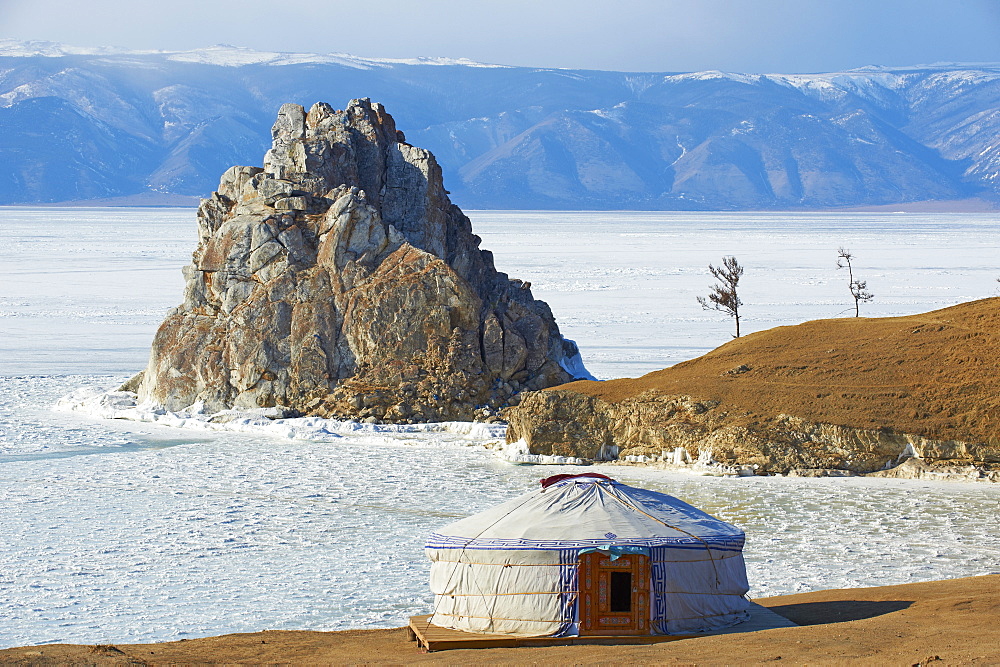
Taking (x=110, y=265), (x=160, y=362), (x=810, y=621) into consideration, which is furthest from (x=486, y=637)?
(x=110, y=265)

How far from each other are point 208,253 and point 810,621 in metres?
24.1

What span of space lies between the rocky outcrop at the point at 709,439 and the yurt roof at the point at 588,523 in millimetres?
9835

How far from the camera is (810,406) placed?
2569 centimetres

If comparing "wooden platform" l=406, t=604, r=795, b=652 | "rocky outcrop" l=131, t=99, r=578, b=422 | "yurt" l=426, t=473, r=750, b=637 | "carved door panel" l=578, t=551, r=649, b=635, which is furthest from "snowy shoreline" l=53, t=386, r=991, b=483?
"carved door panel" l=578, t=551, r=649, b=635

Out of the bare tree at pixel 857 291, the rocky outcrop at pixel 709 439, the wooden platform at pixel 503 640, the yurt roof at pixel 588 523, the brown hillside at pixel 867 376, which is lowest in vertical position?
the wooden platform at pixel 503 640

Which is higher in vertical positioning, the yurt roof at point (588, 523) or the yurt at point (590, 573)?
the yurt roof at point (588, 523)

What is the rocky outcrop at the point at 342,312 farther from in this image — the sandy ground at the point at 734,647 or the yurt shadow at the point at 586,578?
the sandy ground at the point at 734,647

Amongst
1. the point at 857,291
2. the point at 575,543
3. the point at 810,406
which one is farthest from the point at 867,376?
the point at 857,291

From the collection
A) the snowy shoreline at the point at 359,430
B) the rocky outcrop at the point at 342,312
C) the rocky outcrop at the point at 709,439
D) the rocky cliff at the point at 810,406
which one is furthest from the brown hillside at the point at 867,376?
the rocky outcrop at the point at 342,312

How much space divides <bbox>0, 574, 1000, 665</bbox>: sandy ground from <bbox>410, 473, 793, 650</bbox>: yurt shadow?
62cm

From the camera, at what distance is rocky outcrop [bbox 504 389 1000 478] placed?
24609 mm

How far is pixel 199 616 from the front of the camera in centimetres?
1568

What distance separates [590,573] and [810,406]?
1283 cm

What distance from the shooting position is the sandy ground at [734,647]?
39.4 feet
